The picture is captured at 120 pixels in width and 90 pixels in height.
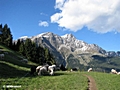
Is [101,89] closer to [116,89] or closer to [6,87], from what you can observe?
[116,89]

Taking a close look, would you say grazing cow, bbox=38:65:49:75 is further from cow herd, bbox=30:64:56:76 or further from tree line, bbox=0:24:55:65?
tree line, bbox=0:24:55:65

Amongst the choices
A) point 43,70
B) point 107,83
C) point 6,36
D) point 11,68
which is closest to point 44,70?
point 43,70

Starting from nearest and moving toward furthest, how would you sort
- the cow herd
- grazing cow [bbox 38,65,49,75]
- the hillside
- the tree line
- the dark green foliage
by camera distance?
the hillside → grazing cow [bbox 38,65,49,75] → the cow herd → the tree line → the dark green foliage

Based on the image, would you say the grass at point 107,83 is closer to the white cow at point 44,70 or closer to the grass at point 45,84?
the grass at point 45,84

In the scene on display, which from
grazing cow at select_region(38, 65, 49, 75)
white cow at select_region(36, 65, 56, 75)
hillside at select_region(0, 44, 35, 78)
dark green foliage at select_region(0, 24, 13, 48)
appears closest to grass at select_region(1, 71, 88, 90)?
hillside at select_region(0, 44, 35, 78)

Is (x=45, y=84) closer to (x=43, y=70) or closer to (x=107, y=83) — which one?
(x=107, y=83)

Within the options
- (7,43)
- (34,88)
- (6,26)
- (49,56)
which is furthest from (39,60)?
(34,88)

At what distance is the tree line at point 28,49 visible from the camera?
136500mm

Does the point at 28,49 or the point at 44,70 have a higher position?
the point at 28,49

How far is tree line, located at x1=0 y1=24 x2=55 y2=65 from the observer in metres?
136

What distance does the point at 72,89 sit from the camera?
28516 mm

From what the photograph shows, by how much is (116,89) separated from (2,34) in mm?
127497

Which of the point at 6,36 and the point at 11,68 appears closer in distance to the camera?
the point at 11,68

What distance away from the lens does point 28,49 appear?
137m
